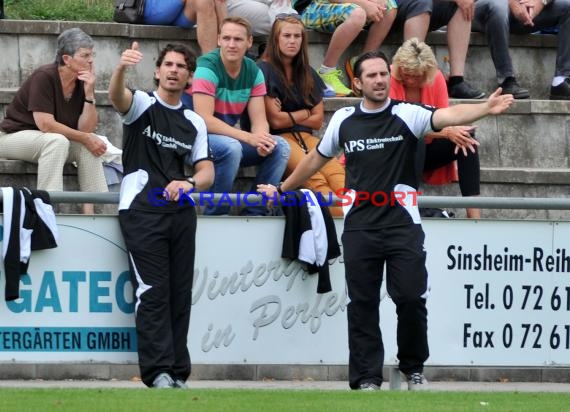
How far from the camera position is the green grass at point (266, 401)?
7.50 m

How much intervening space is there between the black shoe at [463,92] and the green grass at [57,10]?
413cm

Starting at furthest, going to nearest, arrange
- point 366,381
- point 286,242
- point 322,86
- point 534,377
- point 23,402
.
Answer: point 322,86
point 534,377
point 286,242
point 366,381
point 23,402

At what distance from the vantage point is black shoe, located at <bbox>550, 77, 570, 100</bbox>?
13.2 meters

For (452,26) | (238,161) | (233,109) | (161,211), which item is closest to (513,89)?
(452,26)

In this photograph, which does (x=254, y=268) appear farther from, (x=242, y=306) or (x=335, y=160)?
(x=335, y=160)

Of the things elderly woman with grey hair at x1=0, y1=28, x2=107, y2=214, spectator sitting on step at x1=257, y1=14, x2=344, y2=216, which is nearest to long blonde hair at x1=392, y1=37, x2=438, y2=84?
spectator sitting on step at x1=257, y1=14, x2=344, y2=216

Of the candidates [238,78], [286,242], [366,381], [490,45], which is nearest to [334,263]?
[286,242]

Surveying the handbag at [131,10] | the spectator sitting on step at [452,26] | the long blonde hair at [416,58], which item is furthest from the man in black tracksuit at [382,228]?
the handbag at [131,10]

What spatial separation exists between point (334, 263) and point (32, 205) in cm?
220

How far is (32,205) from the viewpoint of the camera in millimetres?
9180

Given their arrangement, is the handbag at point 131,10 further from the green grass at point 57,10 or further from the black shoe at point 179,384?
the black shoe at point 179,384

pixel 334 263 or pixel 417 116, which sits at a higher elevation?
pixel 417 116

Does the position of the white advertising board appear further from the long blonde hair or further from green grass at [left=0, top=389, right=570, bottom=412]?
the long blonde hair

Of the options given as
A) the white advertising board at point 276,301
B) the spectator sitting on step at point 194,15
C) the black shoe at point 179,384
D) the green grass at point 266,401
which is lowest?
the black shoe at point 179,384
